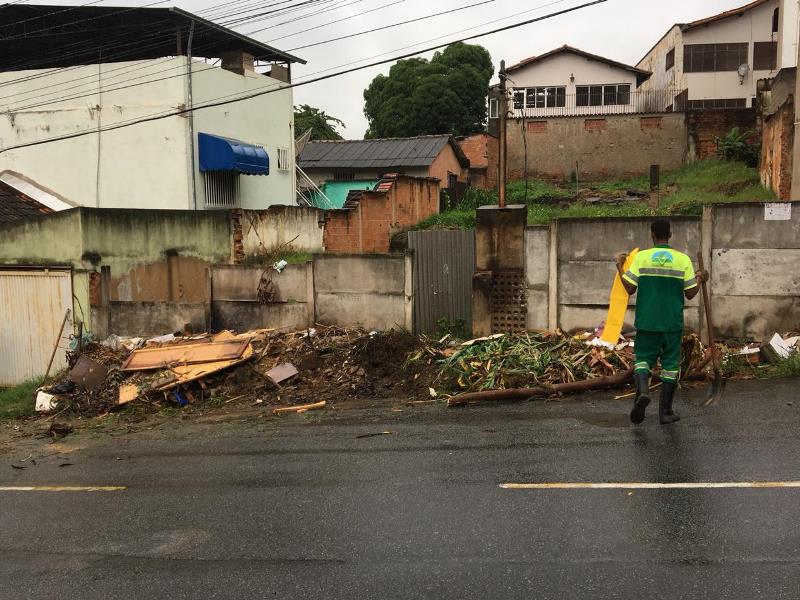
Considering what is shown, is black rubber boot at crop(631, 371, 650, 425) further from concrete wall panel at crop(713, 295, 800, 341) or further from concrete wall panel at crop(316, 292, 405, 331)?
concrete wall panel at crop(316, 292, 405, 331)

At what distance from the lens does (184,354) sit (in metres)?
12.0

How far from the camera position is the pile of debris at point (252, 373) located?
34.8ft

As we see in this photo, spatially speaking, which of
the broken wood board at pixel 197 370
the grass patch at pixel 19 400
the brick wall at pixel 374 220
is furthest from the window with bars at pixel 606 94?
the grass patch at pixel 19 400

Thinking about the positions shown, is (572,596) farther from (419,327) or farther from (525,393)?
(419,327)

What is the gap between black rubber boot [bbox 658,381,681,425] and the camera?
698 cm

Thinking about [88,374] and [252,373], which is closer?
[252,373]

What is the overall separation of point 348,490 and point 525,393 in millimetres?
3779

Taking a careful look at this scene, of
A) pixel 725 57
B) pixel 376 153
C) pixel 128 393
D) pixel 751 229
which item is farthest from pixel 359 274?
pixel 725 57

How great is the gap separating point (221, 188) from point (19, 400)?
35.9 feet

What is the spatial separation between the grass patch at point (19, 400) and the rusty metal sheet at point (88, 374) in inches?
35.2

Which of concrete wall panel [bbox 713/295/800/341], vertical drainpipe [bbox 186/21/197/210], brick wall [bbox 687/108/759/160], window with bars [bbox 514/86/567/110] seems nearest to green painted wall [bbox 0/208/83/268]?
vertical drainpipe [bbox 186/21/197/210]

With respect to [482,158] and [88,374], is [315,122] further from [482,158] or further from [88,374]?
[88,374]

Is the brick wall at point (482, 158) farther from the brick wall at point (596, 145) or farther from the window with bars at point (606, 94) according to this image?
the window with bars at point (606, 94)

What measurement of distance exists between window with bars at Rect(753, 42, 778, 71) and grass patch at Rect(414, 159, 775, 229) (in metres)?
11.0
